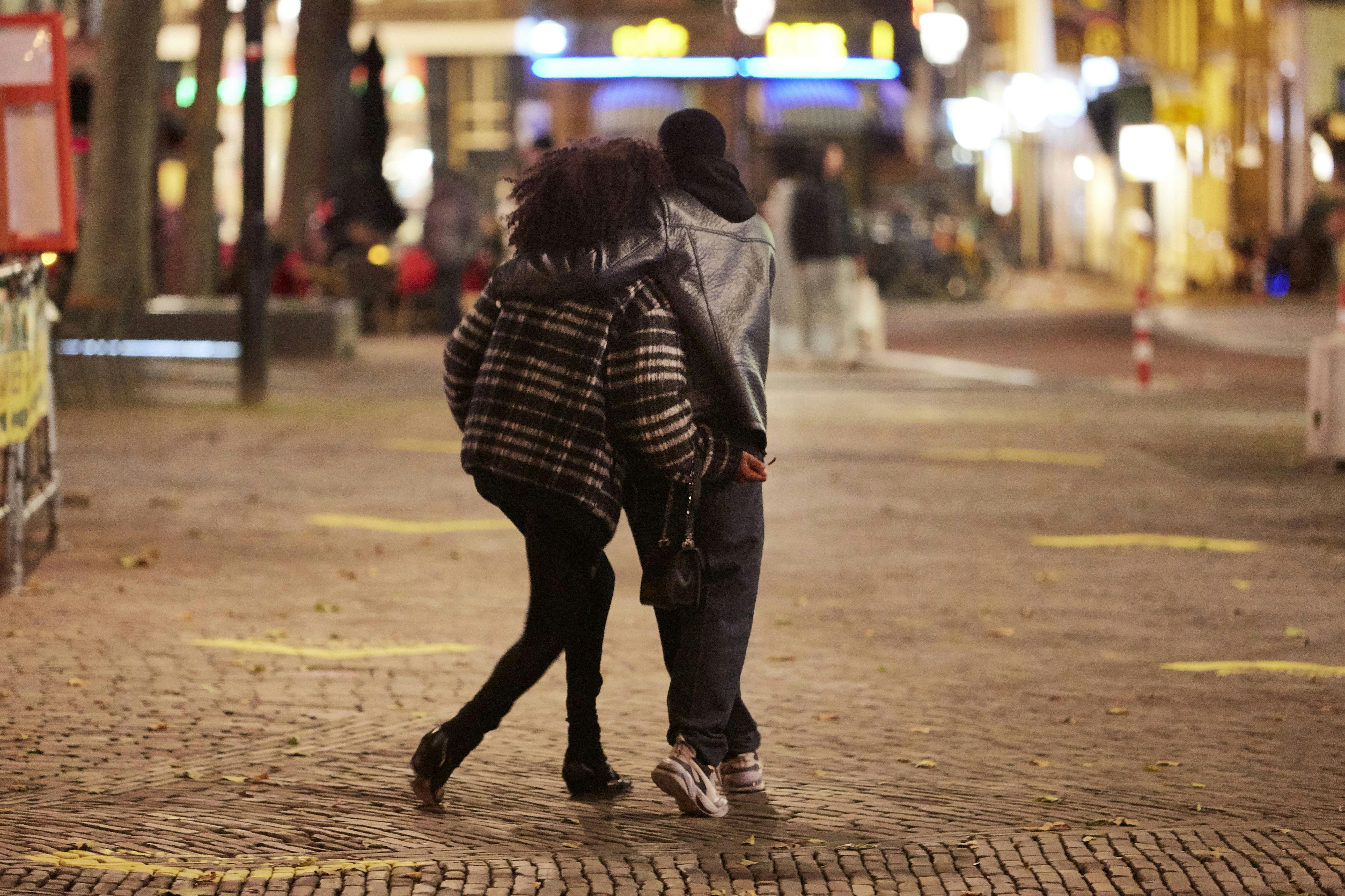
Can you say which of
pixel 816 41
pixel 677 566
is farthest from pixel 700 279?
pixel 816 41

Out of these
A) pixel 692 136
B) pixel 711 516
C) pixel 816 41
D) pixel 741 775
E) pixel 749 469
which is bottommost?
pixel 741 775

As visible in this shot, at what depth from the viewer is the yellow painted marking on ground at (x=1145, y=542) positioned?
33.2 ft

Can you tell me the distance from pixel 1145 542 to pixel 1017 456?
3.63m

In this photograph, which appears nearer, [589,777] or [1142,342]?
[589,777]

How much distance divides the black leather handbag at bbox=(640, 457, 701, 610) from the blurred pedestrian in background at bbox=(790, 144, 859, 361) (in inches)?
614

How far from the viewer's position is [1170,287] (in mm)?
40125

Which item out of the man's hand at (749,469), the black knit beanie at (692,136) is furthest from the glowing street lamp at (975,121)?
the man's hand at (749,469)

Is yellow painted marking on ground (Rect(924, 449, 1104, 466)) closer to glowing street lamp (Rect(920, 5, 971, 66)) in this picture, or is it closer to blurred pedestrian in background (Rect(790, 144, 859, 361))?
blurred pedestrian in background (Rect(790, 144, 859, 361))

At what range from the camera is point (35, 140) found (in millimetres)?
10062

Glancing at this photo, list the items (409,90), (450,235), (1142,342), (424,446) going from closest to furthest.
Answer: (424,446)
(1142,342)
(450,235)
(409,90)

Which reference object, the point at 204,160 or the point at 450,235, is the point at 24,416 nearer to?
the point at 204,160

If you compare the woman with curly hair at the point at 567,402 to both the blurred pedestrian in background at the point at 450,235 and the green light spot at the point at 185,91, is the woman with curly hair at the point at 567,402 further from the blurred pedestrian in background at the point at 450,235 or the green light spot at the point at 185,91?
the green light spot at the point at 185,91

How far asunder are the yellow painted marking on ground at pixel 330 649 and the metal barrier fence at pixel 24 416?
142 cm

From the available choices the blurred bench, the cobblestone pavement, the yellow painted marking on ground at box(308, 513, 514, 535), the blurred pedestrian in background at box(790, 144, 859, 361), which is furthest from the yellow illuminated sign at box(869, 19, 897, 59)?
the yellow painted marking on ground at box(308, 513, 514, 535)
